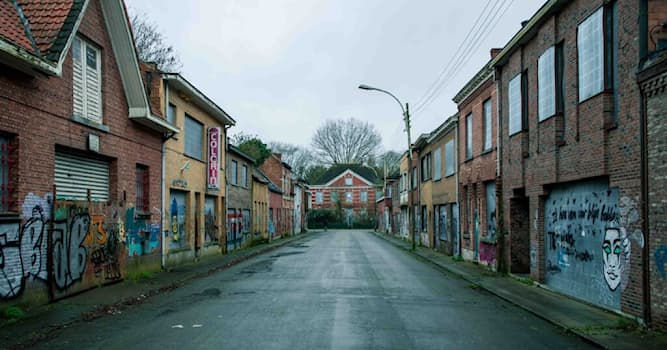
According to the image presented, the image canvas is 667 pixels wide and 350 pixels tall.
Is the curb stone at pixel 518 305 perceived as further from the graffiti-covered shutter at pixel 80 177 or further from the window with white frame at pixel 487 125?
the graffiti-covered shutter at pixel 80 177

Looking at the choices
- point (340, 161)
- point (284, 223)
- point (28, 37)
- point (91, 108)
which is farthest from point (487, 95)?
point (340, 161)

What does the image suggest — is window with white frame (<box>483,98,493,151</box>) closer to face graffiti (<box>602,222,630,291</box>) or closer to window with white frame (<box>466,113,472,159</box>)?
window with white frame (<box>466,113,472,159</box>)

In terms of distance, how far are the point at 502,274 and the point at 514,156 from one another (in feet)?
11.8

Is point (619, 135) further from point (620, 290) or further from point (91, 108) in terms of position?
point (91, 108)

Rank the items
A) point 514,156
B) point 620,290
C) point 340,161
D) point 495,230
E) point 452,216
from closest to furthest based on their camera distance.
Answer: point 620,290 < point 514,156 < point 495,230 < point 452,216 < point 340,161

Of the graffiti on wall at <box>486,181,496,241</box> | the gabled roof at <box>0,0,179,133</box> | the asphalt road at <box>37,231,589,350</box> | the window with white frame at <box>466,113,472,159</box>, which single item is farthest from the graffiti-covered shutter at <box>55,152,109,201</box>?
the window with white frame at <box>466,113,472,159</box>

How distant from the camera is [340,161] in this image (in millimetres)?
89000

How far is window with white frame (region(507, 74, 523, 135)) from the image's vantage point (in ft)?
53.0

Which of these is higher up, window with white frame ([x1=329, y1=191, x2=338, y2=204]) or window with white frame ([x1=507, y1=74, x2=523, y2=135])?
window with white frame ([x1=507, y1=74, x2=523, y2=135])

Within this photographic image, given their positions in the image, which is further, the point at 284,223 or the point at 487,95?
the point at 284,223

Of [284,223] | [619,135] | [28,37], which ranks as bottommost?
[284,223]

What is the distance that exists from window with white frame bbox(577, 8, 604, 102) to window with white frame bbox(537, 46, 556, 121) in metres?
1.40

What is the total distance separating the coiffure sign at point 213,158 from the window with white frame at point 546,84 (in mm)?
14153

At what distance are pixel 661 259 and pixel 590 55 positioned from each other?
464 centimetres
